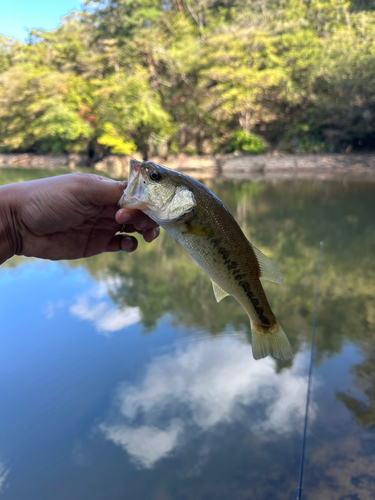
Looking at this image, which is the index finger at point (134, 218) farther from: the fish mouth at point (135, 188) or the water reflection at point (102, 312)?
the water reflection at point (102, 312)

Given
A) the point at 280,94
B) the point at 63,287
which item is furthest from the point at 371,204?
the point at 280,94

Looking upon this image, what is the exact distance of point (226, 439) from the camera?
2.42 meters

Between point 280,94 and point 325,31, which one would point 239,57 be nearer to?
point 280,94

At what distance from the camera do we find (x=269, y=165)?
19.2 m

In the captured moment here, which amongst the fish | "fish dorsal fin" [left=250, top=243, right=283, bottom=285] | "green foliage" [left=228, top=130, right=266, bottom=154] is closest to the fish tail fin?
the fish

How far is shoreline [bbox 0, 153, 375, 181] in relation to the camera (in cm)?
1684

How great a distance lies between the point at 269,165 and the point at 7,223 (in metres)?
18.7

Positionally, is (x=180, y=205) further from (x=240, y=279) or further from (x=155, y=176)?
(x=240, y=279)

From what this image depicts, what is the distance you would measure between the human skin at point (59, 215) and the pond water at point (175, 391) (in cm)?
135

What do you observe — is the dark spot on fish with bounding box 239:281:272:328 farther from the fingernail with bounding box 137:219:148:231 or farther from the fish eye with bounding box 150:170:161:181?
the fingernail with bounding box 137:219:148:231

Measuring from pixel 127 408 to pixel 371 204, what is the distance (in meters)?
8.96

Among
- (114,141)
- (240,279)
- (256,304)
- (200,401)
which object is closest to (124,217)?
(240,279)

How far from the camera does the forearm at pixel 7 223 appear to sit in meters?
1.77

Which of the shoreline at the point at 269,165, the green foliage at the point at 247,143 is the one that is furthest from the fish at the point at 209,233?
the green foliage at the point at 247,143
